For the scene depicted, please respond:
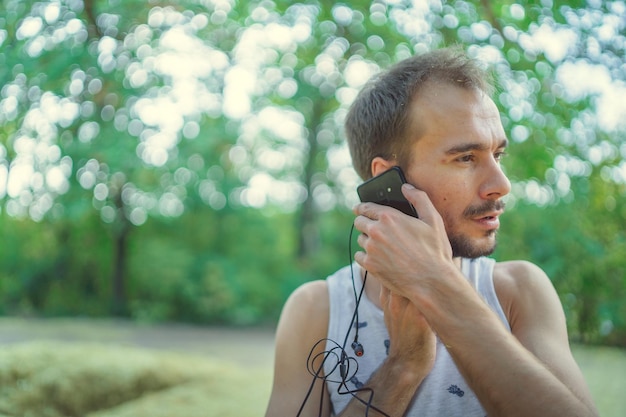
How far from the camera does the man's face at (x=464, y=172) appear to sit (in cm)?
156

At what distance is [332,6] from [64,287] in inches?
278

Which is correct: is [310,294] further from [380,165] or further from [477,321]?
[477,321]

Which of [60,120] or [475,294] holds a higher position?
[60,120]

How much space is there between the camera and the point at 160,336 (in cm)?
679

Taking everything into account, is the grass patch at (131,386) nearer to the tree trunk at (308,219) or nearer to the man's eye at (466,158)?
the man's eye at (466,158)

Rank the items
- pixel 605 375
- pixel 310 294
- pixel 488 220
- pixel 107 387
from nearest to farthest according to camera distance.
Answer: pixel 488 220 < pixel 310 294 < pixel 107 387 < pixel 605 375

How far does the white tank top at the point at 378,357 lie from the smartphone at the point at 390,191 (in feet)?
1.20

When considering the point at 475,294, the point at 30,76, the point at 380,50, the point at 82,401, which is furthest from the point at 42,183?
the point at 475,294

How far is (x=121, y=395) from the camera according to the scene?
98.2 inches

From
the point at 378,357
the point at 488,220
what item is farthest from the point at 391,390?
the point at 488,220

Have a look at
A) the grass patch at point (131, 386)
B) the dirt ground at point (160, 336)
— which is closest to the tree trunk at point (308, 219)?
the dirt ground at point (160, 336)

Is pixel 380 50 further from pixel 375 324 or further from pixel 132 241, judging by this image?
pixel 132 241

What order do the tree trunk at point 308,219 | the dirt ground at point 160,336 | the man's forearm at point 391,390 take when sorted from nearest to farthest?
1. the man's forearm at point 391,390
2. the dirt ground at point 160,336
3. the tree trunk at point 308,219

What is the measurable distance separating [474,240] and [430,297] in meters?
0.35
